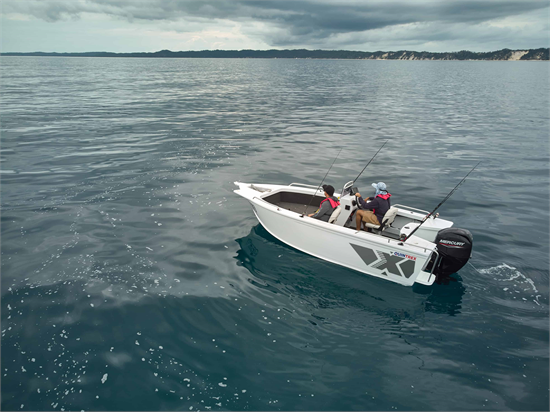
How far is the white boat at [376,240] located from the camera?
852 cm

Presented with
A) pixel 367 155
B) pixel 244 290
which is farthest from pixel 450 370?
pixel 367 155

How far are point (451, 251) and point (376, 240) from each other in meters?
1.84

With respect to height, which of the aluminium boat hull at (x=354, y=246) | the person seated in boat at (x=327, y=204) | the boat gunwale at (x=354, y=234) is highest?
the person seated in boat at (x=327, y=204)

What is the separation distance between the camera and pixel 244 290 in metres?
8.59

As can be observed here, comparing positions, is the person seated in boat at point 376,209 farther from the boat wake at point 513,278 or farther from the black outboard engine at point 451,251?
the boat wake at point 513,278

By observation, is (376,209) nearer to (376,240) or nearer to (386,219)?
(386,219)

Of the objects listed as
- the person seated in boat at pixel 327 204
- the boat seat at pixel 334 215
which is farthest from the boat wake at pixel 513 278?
the person seated in boat at pixel 327 204

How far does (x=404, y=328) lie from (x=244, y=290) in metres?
3.84

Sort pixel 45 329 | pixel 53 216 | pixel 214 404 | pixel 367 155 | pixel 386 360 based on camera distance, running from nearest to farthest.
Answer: pixel 214 404, pixel 386 360, pixel 45 329, pixel 53 216, pixel 367 155

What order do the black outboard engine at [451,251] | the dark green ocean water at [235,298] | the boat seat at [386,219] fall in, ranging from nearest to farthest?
the dark green ocean water at [235,298], the black outboard engine at [451,251], the boat seat at [386,219]

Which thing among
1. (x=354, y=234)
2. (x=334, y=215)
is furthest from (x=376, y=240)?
(x=334, y=215)

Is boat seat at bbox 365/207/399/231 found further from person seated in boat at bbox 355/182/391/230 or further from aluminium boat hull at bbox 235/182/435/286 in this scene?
aluminium boat hull at bbox 235/182/435/286

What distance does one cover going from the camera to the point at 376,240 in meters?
8.75

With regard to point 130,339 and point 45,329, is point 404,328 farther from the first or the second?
point 45,329
